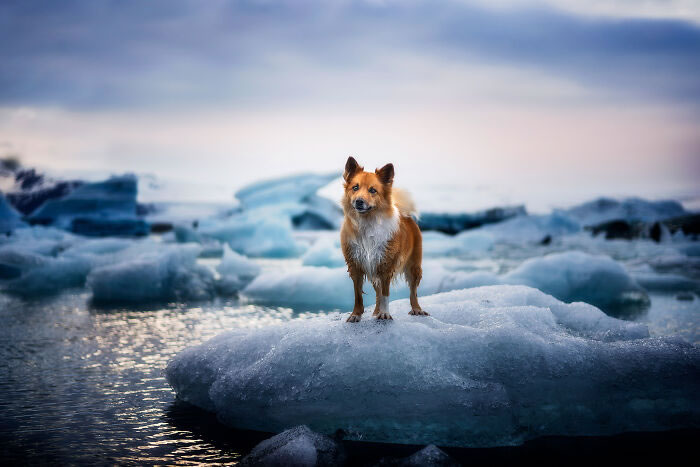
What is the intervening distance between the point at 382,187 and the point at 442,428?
1434 millimetres

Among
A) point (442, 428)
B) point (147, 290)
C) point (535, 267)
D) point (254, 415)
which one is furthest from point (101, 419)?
point (535, 267)

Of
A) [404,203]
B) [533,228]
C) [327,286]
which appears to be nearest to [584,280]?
[327,286]

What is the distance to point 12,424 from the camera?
136 inches

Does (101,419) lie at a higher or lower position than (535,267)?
lower

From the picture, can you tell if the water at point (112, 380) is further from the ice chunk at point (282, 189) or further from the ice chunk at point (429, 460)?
the ice chunk at point (282, 189)

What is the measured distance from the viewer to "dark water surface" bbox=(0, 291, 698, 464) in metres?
3.12

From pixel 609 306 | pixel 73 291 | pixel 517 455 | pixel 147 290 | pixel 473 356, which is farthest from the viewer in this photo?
pixel 73 291

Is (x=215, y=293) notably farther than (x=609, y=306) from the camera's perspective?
Yes

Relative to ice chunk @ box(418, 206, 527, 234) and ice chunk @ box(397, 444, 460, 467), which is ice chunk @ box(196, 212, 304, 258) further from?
ice chunk @ box(397, 444, 460, 467)

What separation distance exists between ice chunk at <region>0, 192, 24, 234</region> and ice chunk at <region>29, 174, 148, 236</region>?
2.35 meters

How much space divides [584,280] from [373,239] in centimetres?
564

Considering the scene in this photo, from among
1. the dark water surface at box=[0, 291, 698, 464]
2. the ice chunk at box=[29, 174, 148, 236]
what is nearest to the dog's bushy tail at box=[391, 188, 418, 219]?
the dark water surface at box=[0, 291, 698, 464]

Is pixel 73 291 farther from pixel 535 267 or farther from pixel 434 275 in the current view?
pixel 535 267

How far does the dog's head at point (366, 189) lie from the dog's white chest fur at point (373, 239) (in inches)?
2.8
